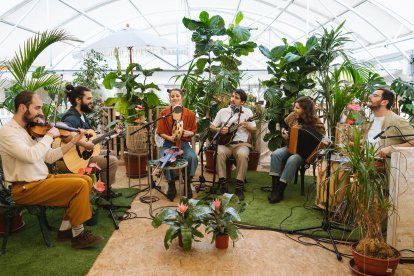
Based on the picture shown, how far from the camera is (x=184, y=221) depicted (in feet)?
8.75

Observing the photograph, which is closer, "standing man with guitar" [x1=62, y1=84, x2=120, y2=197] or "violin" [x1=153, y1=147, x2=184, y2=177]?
"standing man with guitar" [x1=62, y1=84, x2=120, y2=197]

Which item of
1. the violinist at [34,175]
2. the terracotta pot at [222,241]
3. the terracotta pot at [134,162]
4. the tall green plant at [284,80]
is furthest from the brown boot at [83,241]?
the tall green plant at [284,80]

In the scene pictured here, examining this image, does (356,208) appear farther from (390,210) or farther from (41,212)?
(41,212)

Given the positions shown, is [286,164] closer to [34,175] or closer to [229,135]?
[229,135]

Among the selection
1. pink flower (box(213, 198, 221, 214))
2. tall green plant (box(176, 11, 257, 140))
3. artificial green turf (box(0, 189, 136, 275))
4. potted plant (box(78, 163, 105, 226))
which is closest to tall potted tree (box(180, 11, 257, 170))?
tall green plant (box(176, 11, 257, 140))

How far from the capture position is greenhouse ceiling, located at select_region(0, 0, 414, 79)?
20.4 ft

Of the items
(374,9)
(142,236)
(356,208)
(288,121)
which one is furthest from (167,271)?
(374,9)

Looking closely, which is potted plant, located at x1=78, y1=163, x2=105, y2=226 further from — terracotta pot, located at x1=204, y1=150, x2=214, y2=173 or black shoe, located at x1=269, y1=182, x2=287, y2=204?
terracotta pot, located at x1=204, y1=150, x2=214, y2=173

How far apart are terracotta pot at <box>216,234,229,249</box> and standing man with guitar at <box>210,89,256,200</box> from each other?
1252mm

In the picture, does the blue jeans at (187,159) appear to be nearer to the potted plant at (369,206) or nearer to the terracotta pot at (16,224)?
the terracotta pot at (16,224)

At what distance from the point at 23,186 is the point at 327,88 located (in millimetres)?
3338

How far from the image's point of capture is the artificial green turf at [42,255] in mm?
2361

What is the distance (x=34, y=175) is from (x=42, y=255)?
63 centimetres

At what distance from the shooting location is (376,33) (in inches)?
309
